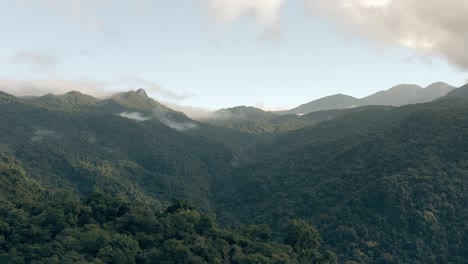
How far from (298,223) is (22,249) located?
42.0m

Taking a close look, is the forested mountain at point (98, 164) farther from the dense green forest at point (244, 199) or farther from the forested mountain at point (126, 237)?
the forested mountain at point (126, 237)

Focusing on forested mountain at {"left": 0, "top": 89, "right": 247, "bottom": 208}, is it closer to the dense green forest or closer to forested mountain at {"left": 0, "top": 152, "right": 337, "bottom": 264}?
the dense green forest

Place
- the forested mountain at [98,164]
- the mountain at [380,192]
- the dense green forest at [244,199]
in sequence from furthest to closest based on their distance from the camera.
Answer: the forested mountain at [98,164] → the mountain at [380,192] → the dense green forest at [244,199]

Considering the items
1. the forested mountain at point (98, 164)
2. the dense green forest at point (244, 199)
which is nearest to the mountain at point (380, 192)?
the dense green forest at point (244, 199)

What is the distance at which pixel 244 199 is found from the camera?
15862 cm

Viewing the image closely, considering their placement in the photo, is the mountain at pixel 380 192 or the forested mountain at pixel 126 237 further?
the mountain at pixel 380 192

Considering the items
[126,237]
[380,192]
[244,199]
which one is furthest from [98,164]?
[126,237]

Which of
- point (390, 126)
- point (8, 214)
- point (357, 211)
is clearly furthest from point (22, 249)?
point (390, 126)

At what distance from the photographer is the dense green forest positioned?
75188mm

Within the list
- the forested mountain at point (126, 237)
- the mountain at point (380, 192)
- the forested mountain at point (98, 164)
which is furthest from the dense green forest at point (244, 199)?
the forested mountain at point (98, 164)

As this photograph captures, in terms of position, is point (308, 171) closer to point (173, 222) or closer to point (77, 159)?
point (77, 159)

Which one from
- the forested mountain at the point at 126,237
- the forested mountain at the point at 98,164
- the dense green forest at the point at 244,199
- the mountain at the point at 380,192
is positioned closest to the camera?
the forested mountain at the point at 126,237

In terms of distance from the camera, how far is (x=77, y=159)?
556ft

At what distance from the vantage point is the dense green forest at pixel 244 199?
7519 centimetres
